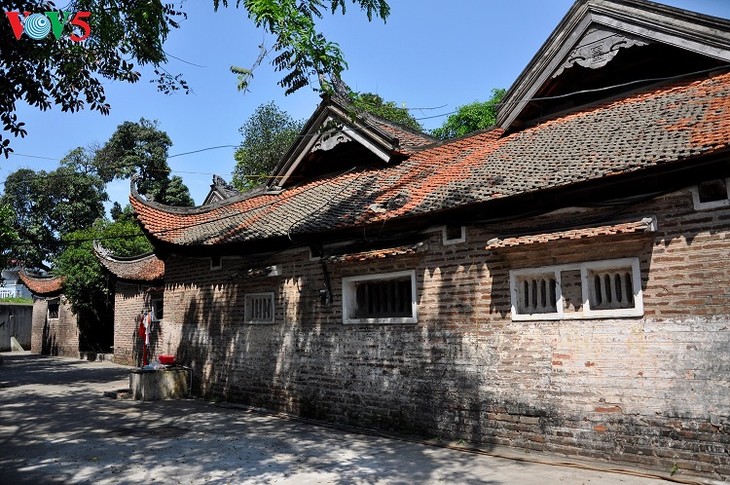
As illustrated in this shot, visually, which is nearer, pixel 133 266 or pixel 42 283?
pixel 133 266

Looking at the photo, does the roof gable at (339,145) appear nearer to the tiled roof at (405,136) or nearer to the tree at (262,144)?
the tiled roof at (405,136)

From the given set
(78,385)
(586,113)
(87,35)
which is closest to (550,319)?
(586,113)

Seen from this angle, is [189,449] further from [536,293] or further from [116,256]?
[116,256]

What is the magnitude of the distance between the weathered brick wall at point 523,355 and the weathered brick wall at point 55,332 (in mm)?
14950

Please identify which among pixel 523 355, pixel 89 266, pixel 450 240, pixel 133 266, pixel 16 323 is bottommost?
pixel 523 355

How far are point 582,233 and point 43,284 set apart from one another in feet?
78.8

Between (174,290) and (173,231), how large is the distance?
1294mm

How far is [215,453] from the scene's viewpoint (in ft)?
21.3

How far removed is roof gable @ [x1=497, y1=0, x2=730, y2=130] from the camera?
24.7 ft

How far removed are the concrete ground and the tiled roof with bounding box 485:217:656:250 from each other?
2.45 m

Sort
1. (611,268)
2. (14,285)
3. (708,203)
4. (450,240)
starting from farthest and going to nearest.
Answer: (14,285)
(450,240)
(611,268)
(708,203)

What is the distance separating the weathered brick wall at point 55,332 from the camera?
21.8 m

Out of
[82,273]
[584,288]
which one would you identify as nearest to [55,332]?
[82,273]

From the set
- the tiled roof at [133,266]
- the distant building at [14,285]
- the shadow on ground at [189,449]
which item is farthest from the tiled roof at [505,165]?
the distant building at [14,285]
